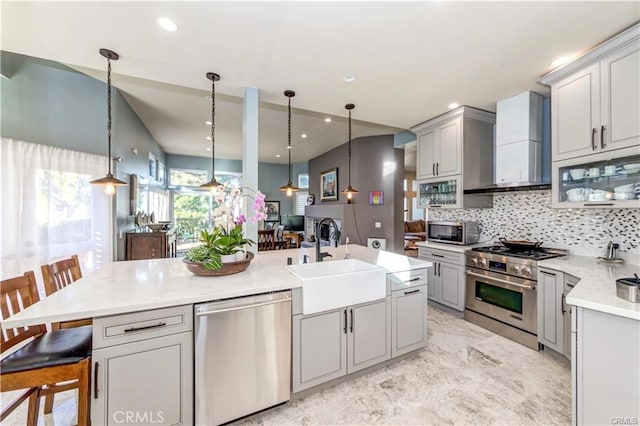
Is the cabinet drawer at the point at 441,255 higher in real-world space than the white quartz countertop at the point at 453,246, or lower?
lower

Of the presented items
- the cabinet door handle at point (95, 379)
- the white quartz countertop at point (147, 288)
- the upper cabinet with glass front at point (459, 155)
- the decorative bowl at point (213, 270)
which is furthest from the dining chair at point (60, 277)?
the upper cabinet with glass front at point (459, 155)

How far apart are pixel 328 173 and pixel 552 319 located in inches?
212

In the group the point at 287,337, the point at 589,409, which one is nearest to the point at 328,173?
the point at 287,337

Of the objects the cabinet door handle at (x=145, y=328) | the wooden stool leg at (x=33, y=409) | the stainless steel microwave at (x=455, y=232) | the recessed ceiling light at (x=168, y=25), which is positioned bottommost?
the wooden stool leg at (x=33, y=409)

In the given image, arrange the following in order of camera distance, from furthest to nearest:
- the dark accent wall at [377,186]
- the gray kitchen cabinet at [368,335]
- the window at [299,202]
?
the window at [299,202] < the dark accent wall at [377,186] < the gray kitchen cabinet at [368,335]

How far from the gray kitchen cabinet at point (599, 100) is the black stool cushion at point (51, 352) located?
398cm

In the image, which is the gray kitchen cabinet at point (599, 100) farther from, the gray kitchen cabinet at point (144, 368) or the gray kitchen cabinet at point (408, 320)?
the gray kitchen cabinet at point (144, 368)

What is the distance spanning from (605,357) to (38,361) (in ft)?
9.76

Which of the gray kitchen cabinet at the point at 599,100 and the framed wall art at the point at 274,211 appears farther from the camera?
the framed wall art at the point at 274,211

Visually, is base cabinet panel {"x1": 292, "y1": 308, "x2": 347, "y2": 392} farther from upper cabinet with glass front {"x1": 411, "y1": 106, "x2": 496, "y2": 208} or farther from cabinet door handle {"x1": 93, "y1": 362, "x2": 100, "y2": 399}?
upper cabinet with glass front {"x1": 411, "y1": 106, "x2": 496, "y2": 208}

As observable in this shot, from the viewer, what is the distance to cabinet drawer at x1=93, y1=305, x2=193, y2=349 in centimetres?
133

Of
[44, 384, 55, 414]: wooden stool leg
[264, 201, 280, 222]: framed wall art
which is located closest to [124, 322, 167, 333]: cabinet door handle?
[44, 384, 55, 414]: wooden stool leg

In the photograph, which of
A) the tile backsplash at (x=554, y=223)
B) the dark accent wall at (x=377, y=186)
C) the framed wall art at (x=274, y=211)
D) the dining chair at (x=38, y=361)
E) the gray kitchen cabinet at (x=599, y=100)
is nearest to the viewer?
the dining chair at (x=38, y=361)

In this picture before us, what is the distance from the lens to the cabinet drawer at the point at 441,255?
320cm
